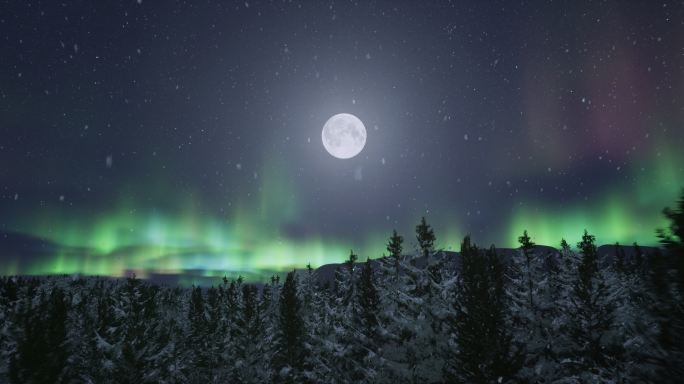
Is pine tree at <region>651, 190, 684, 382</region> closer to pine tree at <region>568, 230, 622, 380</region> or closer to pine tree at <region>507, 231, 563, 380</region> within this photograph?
pine tree at <region>507, 231, 563, 380</region>

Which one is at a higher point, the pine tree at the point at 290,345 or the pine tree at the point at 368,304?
the pine tree at the point at 368,304

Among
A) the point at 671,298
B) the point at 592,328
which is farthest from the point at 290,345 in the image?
the point at 671,298

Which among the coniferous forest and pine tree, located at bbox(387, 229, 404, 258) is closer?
the coniferous forest

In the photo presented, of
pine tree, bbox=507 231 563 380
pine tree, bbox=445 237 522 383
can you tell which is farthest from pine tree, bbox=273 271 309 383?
pine tree, bbox=445 237 522 383

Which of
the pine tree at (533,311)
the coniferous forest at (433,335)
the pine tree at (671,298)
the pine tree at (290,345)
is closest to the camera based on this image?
the pine tree at (671,298)

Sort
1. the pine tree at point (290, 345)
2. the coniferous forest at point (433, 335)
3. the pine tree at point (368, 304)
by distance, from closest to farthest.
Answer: the coniferous forest at point (433, 335) → the pine tree at point (368, 304) → the pine tree at point (290, 345)

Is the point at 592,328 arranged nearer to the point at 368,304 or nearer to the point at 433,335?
the point at 433,335

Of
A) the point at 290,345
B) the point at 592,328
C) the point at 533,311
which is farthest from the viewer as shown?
the point at 290,345

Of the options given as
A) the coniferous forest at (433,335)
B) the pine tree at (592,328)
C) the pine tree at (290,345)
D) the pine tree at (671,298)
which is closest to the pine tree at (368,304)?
the coniferous forest at (433,335)

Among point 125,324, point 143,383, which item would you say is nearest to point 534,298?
point 143,383

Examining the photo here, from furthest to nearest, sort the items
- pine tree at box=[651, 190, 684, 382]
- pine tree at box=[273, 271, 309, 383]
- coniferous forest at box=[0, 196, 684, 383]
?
pine tree at box=[273, 271, 309, 383] → coniferous forest at box=[0, 196, 684, 383] → pine tree at box=[651, 190, 684, 382]

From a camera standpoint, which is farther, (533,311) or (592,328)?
(533,311)

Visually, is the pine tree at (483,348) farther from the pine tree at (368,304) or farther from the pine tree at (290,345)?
the pine tree at (290,345)

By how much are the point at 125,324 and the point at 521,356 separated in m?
30.9
